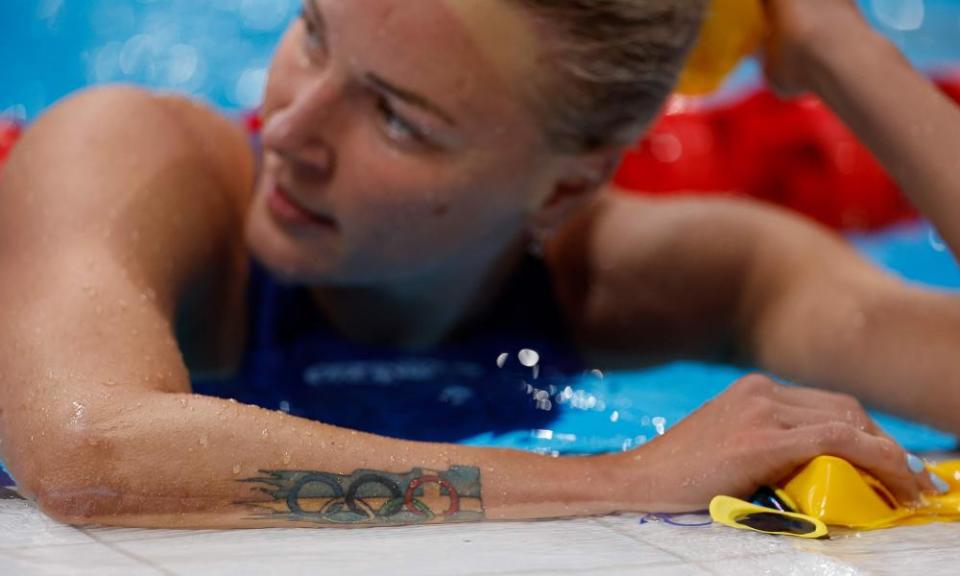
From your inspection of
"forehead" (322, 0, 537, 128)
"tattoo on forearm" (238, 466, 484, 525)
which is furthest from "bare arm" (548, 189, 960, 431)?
"tattoo on forearm" (238, 466, 484, 525)

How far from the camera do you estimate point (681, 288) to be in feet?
5.80

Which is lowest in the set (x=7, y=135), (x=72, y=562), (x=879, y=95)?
(x=72, y=562)

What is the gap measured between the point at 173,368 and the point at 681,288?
799 mm

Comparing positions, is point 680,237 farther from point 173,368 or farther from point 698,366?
point 173,368

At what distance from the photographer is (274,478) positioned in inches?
42.0

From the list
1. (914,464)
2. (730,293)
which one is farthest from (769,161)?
(914,464)

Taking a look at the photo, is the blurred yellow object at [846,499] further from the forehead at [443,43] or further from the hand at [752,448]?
the forehead at [443,43]

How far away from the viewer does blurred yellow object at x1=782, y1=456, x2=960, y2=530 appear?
3.63 ft

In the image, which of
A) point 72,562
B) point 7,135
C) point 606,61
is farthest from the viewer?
point 7,135

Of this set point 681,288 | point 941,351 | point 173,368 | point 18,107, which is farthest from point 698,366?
point 18,107

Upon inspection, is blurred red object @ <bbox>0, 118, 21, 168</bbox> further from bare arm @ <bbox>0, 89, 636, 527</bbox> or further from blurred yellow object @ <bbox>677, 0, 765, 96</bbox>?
blurred yellow object @ <bbox>677, 0, 765, 96</bbox>

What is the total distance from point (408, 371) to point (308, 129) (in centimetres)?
44

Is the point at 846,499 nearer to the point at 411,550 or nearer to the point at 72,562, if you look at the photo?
the point at 411,550

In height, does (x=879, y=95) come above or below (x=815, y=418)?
above
